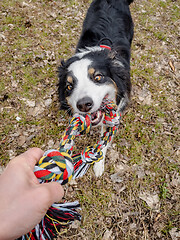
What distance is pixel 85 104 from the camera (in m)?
1.98

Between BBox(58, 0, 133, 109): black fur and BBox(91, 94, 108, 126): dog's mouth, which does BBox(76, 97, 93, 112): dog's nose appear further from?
BBox(58, 0, 133, 109): black fur

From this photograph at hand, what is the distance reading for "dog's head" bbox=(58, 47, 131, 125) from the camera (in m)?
2.06

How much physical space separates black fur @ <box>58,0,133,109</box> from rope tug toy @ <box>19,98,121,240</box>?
0.57m

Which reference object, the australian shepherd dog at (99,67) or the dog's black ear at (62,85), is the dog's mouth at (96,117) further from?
the dog's black ear at (62,85)

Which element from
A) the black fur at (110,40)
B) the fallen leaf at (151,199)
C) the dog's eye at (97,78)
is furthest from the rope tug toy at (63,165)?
the fallen leaf at (151,199)

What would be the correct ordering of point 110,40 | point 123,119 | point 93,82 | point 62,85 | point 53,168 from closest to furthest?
1. point 53,168
2. point 93,82
3. point 62,85
4. point 110,40
5. point 123,119

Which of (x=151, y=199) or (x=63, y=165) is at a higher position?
(x=63, y=165)

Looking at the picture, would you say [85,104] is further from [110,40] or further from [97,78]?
[110,40]

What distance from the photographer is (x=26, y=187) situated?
0.98 meters

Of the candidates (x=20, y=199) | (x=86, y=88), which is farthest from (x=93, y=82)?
(x=20, y=199)

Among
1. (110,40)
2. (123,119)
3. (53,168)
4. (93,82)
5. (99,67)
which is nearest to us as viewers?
(53,168)

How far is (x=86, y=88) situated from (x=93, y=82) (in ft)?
0.62

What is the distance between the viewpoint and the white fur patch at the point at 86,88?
2.06m

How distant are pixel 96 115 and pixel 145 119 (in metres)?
1.45
